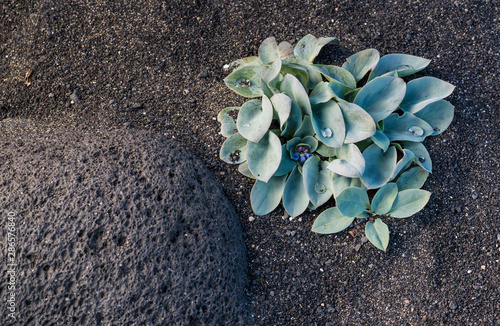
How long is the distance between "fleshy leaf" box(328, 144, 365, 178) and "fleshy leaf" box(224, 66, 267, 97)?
0.49m

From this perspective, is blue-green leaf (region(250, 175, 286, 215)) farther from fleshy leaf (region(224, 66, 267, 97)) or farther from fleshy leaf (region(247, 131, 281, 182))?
fleshy leaf (region(224, 66, 267, 97))

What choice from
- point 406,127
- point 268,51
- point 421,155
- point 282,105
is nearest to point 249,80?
point 268,51

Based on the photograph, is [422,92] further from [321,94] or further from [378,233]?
[378,233]

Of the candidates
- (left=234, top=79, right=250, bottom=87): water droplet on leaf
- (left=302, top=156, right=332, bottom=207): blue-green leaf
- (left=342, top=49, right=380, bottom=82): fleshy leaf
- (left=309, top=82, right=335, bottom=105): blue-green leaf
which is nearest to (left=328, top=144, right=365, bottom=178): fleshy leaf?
(left=302, top=156, right=332, bottom=207): blue-green leaf

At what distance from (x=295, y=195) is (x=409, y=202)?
1.59 feet

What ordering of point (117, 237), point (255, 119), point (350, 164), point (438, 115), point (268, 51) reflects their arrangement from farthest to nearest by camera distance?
1. point (268, 51)
2. point (438, 115)
3. point (255, 119)
4. point (350, 164)
5. point (117, 237)

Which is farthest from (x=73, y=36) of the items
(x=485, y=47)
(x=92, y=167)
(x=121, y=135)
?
(x=485, y=47)

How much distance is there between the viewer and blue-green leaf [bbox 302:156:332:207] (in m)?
1.73

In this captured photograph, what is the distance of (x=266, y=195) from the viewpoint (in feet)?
5.89

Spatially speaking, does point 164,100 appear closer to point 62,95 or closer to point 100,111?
point 100,111

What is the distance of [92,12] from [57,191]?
1.17 metres

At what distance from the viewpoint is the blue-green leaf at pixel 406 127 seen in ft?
5.83

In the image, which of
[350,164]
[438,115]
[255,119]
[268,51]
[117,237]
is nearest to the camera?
[117,237]

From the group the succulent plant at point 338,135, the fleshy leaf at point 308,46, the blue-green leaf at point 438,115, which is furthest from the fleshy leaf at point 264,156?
the blue-green leaf at point 438,115
